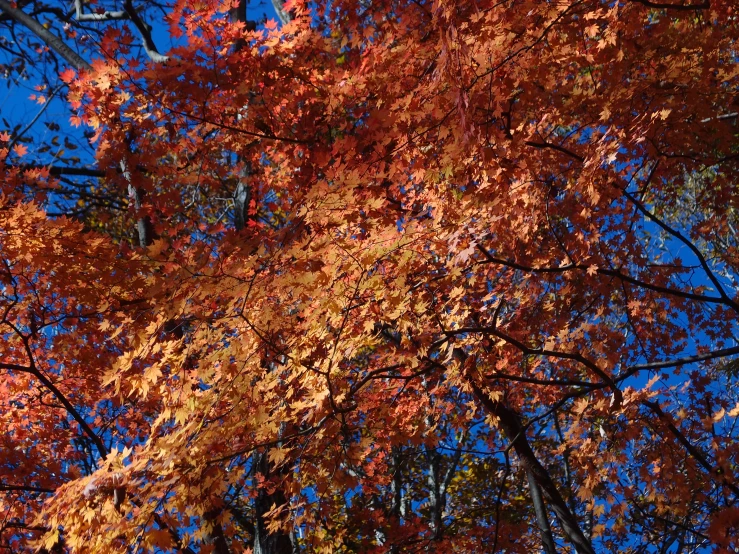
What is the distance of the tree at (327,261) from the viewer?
4023 millimetres

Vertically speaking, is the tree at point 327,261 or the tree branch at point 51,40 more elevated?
the tree branch at point 51,40

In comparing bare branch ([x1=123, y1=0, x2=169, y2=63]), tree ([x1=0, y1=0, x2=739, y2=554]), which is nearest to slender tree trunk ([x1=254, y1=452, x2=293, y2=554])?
tree ([x1=0, y1=0, x2=739, y2=554])

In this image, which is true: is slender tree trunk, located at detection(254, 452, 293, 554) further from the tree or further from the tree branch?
the tree branch

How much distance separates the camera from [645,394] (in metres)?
4.87

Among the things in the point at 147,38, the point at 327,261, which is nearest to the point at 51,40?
the point at 147,38

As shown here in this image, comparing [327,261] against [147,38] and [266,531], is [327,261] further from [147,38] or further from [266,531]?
[147,38]

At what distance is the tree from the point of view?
4.02 meters

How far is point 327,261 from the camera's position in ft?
14.0

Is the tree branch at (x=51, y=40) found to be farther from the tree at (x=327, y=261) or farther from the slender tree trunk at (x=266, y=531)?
the slender tree trunk at (x=266, y=531)

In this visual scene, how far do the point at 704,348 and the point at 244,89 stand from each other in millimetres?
9213

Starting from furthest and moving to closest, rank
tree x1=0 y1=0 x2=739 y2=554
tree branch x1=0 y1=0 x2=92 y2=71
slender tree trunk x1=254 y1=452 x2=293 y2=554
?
tree branch x1=0 y1=0 x2=92 y2=71 < slender tree trunk x1=254 y1=452 x2=293 y2=554 < tree x1=0 y1=0 x2=739 y2=554

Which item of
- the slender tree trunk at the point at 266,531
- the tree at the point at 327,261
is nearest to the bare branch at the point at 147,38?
the tree at the point at 327,261

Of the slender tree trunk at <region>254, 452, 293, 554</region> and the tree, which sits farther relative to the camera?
the slender tree trunk at <region>254, 452, 293, 554</region>

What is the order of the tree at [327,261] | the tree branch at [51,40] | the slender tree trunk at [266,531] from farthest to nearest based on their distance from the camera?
the tree branch at [51,40] → the slender tree trunk at [266,531] → the tree at [327,261]
